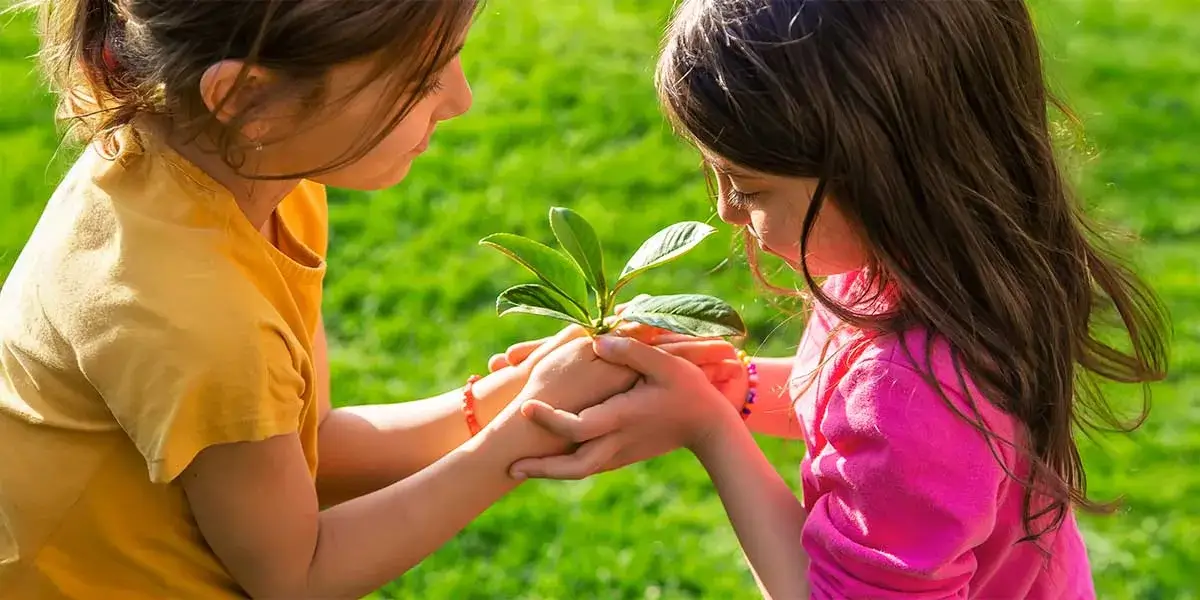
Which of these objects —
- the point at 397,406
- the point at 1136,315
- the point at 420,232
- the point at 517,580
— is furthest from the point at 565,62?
the point at 1136,315

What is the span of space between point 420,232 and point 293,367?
118 inches

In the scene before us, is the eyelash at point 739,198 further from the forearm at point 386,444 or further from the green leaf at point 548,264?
the forearm at point 386,444

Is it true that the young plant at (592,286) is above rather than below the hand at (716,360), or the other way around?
above

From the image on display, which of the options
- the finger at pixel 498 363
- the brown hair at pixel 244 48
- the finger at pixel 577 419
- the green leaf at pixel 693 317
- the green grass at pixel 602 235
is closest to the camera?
the brown hair at pixel 244 48

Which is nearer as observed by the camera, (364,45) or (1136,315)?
(364,45)

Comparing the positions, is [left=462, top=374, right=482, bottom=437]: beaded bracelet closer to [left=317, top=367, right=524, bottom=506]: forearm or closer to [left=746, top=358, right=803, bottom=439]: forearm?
[left=317, top=367, right=524, bottom=506]: forearm

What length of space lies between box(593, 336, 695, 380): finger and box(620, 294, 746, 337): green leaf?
96 millimetres

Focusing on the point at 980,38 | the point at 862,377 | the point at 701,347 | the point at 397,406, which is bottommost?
the point at 397,406

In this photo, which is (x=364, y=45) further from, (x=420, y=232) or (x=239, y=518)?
(x=420, y=232)

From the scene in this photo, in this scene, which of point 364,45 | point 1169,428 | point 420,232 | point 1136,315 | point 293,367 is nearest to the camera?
point 364,45

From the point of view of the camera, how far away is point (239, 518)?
6.68 feet

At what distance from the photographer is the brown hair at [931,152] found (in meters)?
1.91

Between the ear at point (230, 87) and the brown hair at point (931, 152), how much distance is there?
590 millimetres

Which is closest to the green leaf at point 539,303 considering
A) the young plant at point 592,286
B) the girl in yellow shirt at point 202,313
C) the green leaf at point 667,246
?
the young plant at point 592,286
